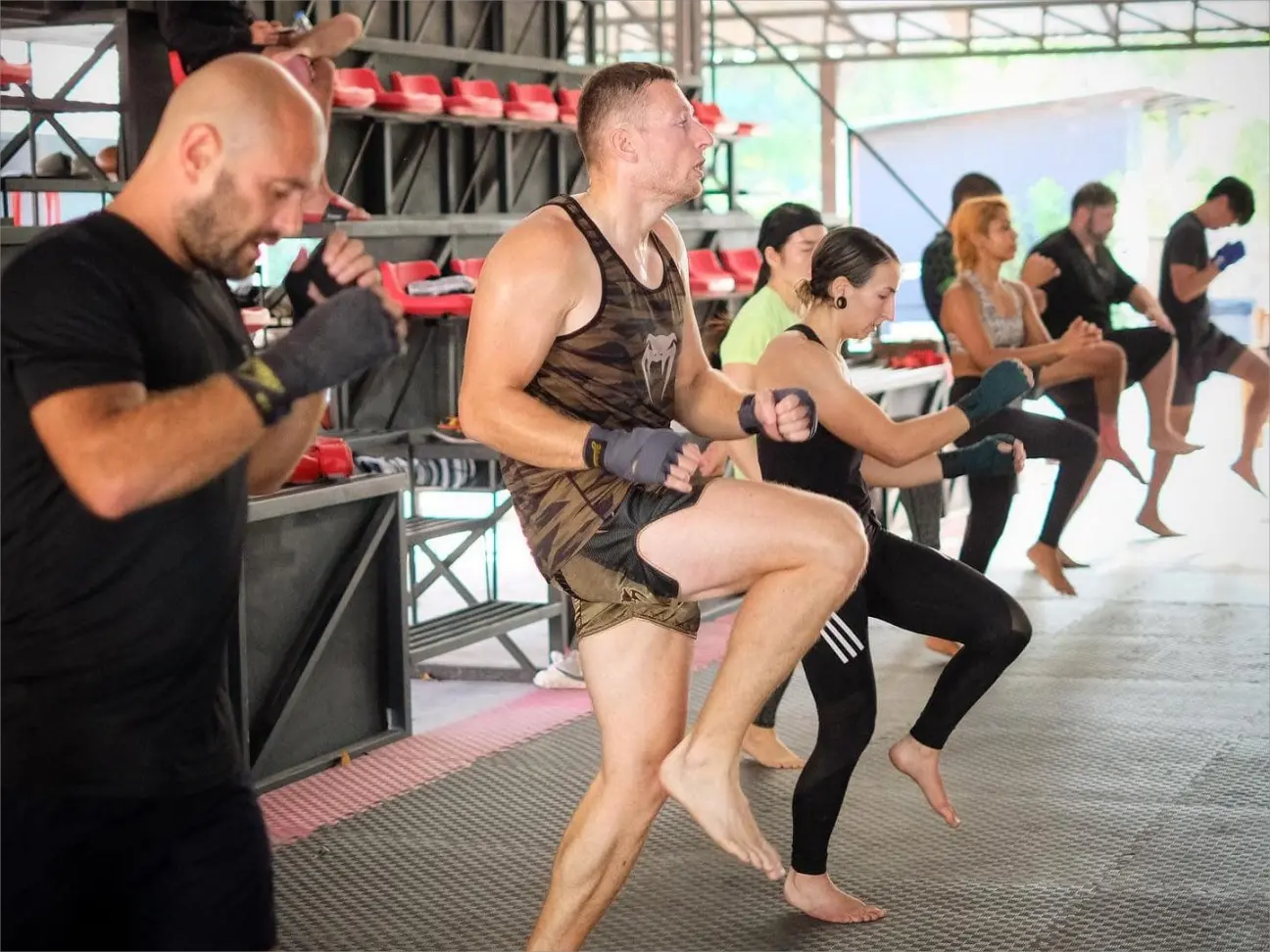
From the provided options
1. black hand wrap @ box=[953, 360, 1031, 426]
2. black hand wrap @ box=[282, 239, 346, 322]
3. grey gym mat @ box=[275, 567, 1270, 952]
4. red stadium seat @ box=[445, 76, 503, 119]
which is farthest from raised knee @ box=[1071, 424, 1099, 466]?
black hand wrap @ box=[282, 239, 346, 322]

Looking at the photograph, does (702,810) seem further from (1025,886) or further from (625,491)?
(1025,886)

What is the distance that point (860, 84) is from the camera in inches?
846

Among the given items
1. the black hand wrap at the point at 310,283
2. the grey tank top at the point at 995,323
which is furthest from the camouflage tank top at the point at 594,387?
the grey tank top at the point at 995,323

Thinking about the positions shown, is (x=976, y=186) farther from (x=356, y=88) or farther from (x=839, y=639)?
(x=839, y=639)

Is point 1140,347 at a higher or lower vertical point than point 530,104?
lower

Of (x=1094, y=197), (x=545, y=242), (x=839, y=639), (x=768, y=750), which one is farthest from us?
(x=1094, y=197)

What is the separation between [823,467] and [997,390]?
A: 0.44m

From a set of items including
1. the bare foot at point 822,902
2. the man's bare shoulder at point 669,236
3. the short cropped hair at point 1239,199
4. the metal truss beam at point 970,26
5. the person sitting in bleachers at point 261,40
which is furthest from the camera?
the metal truss beam at point 970,26

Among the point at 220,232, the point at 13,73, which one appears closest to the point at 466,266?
the point at 13,73

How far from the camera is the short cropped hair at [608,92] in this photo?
2965mm

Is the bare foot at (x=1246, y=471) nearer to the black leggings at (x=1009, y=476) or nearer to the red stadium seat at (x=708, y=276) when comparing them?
the red stadium seat at (x=708, y=276)

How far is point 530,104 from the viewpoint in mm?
9273

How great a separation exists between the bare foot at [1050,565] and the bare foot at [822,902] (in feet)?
12.9

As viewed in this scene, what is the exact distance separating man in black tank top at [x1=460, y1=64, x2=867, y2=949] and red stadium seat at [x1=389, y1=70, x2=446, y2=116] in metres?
5.56
